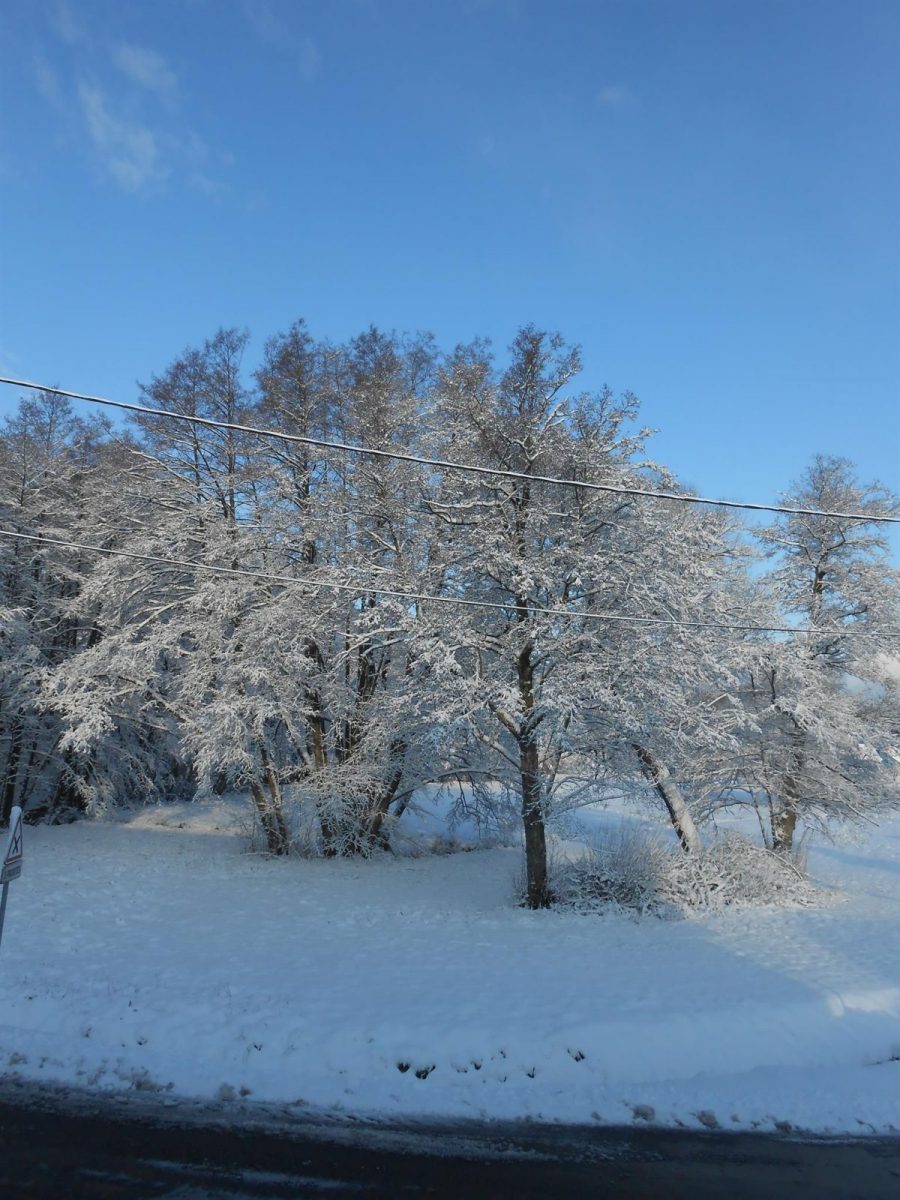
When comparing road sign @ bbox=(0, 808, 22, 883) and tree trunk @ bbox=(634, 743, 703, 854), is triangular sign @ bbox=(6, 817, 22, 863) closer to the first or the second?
road sign @ bbox=(0, 808, 22, 883)

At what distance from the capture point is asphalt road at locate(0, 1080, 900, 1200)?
4629 millimetres

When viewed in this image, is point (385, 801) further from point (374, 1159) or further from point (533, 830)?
point (374, 1159)

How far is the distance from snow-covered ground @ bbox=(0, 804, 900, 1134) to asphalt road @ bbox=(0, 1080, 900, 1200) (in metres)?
0.28

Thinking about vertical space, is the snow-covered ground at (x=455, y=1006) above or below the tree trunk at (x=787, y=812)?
below

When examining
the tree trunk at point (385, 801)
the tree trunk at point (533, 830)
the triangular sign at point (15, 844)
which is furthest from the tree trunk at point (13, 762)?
the tree trunk at point (533, 830)

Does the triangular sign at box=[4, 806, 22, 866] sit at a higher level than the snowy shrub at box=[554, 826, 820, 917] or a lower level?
Result: higher

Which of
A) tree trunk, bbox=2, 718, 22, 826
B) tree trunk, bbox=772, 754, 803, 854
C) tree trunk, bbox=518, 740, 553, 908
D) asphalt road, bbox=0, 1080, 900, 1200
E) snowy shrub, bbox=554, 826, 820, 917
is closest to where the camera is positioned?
asphalt road, bbox=0, 1080, 900, 1200

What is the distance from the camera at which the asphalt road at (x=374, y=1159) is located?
15.2 feet

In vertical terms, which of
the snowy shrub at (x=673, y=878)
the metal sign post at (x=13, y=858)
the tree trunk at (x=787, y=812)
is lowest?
the snowy shrub at (x=673, y=878)

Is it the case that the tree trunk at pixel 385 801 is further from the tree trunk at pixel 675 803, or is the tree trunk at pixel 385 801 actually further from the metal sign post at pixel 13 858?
the metal sign post at pixel 13 858

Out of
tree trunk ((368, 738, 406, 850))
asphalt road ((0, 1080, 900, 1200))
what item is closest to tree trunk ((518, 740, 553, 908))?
tree trunk ((368, 738, 406, 850))

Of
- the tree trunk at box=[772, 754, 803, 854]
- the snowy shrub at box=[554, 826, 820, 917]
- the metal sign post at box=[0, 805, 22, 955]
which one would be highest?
the metal sign post at box=[0, 805, 22, 955]

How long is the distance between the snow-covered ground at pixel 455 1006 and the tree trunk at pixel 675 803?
2.67 metres

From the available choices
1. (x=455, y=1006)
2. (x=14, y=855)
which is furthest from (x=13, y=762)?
(x=455, y=1006)
